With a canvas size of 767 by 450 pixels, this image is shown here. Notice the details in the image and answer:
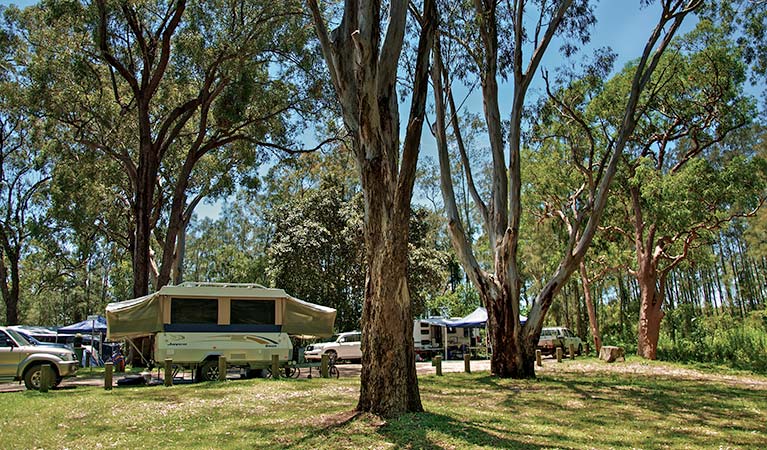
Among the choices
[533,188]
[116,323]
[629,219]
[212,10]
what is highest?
[212,10]

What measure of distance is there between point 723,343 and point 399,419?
62.7 feet

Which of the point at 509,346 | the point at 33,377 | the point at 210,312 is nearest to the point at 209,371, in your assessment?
the point at 210,312

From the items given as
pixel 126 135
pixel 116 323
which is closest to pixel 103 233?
pixel 126 135

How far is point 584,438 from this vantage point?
771cm

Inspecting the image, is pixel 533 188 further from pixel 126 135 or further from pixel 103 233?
pixel 103 233

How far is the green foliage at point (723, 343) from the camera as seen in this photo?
20297mm

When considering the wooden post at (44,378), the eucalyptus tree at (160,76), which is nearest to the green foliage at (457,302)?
the eucalyptus tree at (160,76)

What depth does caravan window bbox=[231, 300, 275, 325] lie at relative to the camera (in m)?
15.9

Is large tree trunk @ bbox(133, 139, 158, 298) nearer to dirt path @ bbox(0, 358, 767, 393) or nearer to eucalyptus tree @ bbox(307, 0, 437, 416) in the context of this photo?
dirt path @ bbox(0, 358, 767, 393)

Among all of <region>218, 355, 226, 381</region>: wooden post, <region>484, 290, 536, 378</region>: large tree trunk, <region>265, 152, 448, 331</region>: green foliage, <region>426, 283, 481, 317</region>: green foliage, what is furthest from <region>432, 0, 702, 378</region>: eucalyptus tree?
<region>426, 283, 481, 317</region>: green foliage

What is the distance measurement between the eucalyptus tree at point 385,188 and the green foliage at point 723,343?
15.5 m

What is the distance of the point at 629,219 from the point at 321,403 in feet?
58.9

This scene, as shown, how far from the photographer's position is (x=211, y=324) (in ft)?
51.0

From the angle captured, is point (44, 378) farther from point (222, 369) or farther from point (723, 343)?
point (723, 343)
